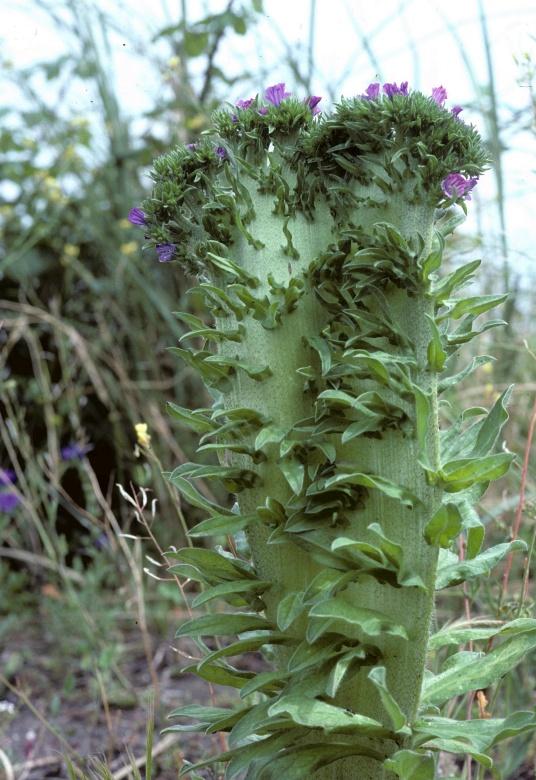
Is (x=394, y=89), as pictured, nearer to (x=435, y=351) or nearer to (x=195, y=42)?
(x=435, y=351)

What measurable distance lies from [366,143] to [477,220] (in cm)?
212

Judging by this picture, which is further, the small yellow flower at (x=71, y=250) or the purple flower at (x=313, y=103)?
the small yellow flower at (x=71, y=250)

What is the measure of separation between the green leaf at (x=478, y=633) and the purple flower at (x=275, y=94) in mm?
845

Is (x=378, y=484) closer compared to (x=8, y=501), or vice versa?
(x=378, y=484)

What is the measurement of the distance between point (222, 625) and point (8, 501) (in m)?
2.50

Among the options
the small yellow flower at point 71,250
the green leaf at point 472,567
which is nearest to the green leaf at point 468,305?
the green leaf at point 472,567

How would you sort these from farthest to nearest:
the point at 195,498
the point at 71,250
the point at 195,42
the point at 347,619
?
the point at 71,250 → the point at 195,42 → the point at 195,498 → the point at 347,619

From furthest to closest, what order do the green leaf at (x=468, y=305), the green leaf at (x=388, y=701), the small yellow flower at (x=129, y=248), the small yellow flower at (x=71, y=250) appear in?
the small yellow flower at (x=71, y=250), the small yellow flower at (x=129, y=248), the green leaf at (x=468, y=305), the green leaf at (x=388, y=701)

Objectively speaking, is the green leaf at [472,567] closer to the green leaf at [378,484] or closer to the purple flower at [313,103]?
the green leaf at [378,484]

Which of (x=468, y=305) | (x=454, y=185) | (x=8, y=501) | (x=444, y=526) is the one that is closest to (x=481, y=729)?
(x=444, y=526)

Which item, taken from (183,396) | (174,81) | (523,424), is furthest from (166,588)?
(174,81)

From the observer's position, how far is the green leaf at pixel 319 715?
118 cm

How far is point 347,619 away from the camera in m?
1.17

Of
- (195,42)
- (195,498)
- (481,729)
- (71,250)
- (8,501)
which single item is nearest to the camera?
(481,729)
